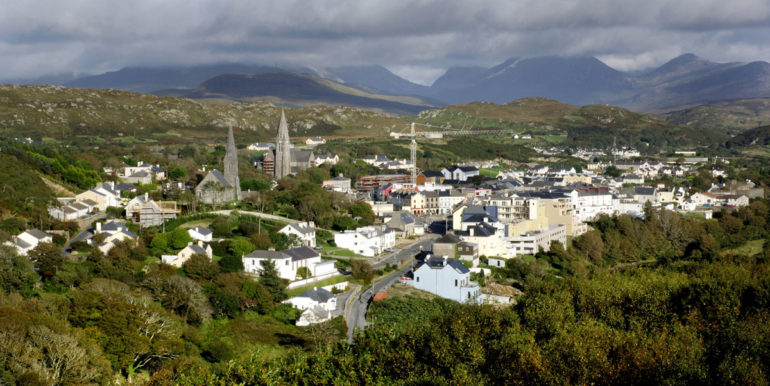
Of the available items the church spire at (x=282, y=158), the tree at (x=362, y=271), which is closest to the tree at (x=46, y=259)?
the tree at (x=362, y=271)

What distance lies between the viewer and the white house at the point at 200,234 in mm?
33594

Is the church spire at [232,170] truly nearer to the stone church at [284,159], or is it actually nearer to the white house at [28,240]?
the stone church at [284,159]

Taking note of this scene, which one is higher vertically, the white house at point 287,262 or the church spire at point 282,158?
the church spire at point 282,158

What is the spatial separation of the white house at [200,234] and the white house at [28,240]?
601 cm

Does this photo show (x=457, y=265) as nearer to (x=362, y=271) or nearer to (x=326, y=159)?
(x=362, y=271)

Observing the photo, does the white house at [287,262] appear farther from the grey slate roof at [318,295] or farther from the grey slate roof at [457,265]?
the grey slate roof at [457,265]

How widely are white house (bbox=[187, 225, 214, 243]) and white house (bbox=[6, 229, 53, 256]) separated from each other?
6009mm

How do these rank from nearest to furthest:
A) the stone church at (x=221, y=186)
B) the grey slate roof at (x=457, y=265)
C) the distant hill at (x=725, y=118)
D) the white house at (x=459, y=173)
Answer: the grey slate roof at (x=457, y=265)
the stone church at (x=221, y=186)
the white house at (x=459, y=173)
the distant hill at (x=725, y=118)

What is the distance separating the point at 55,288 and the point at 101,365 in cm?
848

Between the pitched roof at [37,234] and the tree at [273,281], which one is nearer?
the tree at [273,281]

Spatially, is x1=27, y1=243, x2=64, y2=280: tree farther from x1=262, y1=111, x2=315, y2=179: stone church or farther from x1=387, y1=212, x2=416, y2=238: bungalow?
x1=262, y1=111, x2=315, y2=179: stone church

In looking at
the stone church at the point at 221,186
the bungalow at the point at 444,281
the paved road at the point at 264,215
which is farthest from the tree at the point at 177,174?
the bungalow at the point at 444,281

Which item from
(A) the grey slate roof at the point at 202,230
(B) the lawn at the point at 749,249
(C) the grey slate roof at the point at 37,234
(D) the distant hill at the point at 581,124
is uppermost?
(D) the distant hill at the point at 581,124

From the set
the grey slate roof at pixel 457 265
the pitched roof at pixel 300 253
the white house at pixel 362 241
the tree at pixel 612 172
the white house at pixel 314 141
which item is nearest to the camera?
the pitched roof at pixel 300 253
